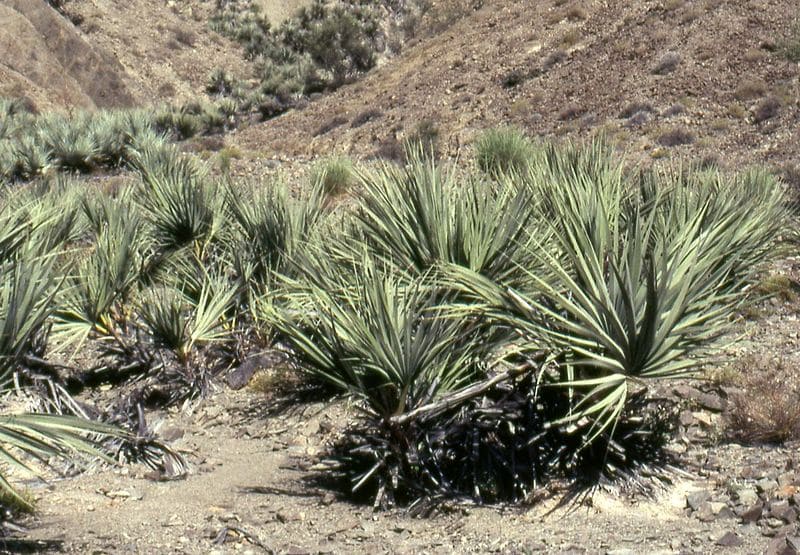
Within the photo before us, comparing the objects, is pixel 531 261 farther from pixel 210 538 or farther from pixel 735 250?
pixel 210 538

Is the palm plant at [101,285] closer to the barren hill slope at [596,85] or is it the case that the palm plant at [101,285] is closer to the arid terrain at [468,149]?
the arid terrain at [468,149]

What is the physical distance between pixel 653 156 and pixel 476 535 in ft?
42.2

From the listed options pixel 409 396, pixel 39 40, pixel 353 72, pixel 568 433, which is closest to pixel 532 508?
pixel 568 433

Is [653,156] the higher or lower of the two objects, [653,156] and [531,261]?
the lower

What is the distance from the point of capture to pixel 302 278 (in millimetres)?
6430

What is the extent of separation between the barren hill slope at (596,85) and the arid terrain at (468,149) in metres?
0.06

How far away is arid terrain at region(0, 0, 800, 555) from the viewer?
4938 mm

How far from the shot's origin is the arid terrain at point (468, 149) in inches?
194

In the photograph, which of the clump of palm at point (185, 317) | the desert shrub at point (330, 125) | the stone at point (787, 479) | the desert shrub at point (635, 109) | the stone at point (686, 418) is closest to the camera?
the stone at point (787, 479)

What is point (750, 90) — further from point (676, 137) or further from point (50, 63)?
point (50, 63)

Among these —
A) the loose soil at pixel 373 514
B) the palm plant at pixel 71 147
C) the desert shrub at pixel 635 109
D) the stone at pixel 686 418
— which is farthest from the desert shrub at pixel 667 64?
the stone at pixel 686 418

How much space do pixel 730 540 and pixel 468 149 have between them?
597 inches

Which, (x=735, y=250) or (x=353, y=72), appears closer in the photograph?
(x=735, y=250)

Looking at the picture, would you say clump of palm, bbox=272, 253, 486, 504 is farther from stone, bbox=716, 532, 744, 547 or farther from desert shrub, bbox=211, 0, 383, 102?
desert shrub, bbox=211, 0, 383, 102
